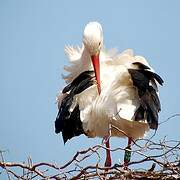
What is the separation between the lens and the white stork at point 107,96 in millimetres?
5062

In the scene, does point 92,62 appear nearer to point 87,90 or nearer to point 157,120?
point 87,90

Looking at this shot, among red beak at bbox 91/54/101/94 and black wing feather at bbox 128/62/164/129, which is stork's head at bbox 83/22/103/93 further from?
black wing feather at bbox 128/62/164/129

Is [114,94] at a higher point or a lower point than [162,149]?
higher

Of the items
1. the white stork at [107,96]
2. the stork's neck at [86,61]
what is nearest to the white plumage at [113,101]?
the white stork at [107,96]

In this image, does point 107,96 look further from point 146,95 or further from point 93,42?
point 93,42

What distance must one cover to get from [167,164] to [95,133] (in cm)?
154

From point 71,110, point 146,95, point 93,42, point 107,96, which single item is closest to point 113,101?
point 107,96

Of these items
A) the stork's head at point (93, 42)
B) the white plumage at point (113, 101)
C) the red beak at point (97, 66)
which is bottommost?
the white plumage at point (113, 101)

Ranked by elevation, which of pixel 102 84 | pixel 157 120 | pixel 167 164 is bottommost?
pixel 167 164

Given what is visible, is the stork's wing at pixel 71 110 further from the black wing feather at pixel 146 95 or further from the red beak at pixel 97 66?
the black wing feather at pixel 146 95

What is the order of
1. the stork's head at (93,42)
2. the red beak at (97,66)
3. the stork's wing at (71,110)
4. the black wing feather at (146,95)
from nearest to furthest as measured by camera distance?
the black wing feather at (146,95), the red beak at (97,66), the stork's wing at (71,110), the stork's head at (93,42)

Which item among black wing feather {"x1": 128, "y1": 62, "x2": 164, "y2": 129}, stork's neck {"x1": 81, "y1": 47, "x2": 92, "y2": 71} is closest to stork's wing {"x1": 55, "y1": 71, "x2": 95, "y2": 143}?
stork's neck {"x1": 81, "y1": 47, "x2": 92, "y2": 71}

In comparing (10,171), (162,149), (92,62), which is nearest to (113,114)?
(92,62)

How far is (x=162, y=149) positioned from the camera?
4016 millimetres
